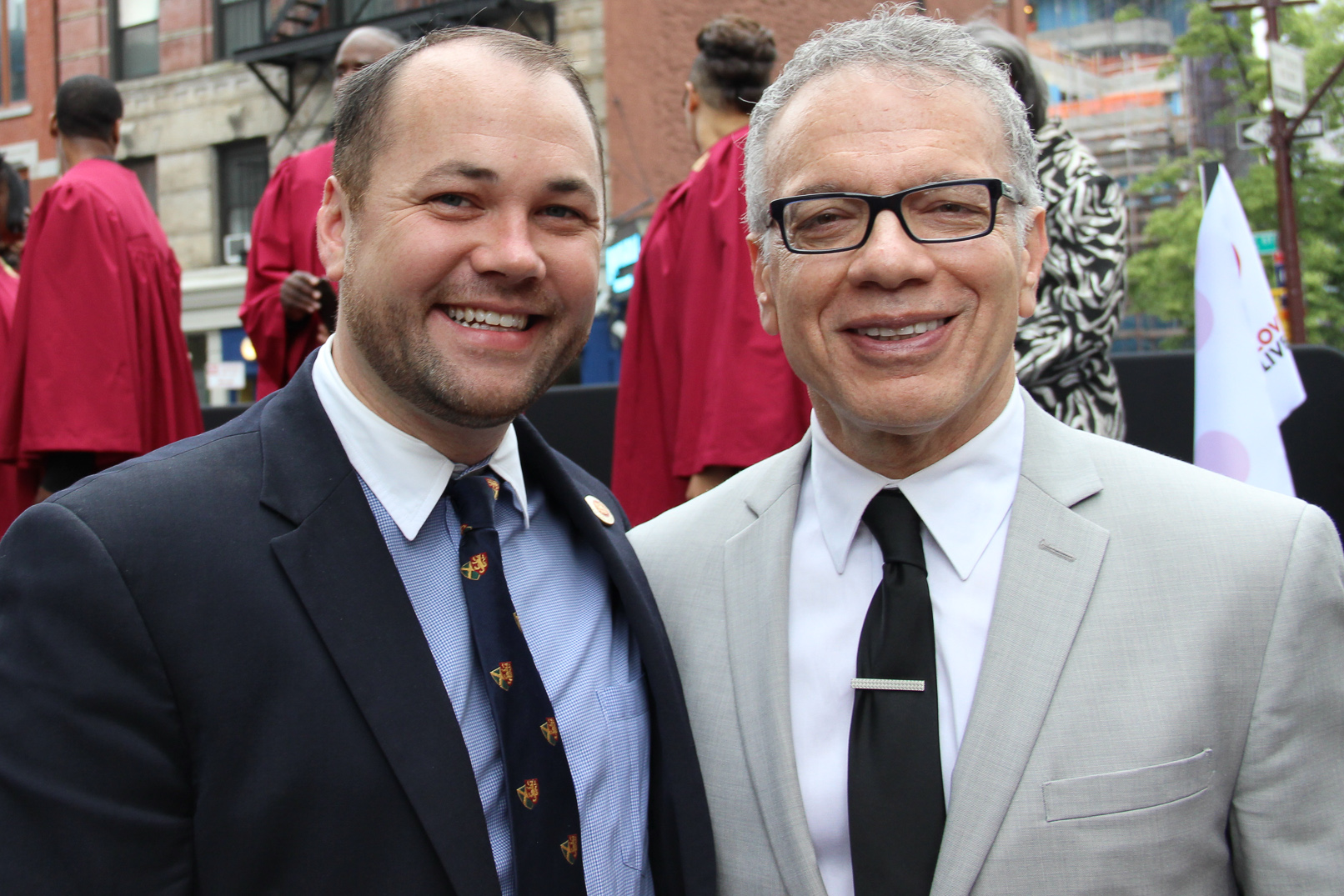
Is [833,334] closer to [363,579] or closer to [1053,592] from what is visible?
[1053,592]

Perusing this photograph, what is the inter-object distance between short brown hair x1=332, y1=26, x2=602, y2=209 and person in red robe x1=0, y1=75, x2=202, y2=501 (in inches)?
76.9

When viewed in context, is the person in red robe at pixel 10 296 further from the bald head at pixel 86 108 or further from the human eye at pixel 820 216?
the human eye at pixel 820 216

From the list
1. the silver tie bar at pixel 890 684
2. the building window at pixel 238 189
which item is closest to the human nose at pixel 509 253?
the silver tie bar at pixel 890 684

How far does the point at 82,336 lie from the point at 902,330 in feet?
9.01

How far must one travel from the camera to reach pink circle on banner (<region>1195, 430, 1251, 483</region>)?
9.80 feet

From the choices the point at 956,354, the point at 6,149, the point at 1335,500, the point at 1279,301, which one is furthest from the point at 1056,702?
the point at 1279,301

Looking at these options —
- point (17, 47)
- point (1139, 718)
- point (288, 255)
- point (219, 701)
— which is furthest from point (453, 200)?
point (17, 47)

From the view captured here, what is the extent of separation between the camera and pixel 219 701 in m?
1.30

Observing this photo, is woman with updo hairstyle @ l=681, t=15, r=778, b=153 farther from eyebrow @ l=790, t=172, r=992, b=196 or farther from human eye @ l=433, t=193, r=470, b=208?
human eye @ l=433, t=193, r=470, b=208

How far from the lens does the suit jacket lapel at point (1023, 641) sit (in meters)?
1.44

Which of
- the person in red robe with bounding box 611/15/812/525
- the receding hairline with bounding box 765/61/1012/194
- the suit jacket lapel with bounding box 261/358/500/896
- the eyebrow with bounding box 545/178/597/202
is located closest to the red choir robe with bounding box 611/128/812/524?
the person in red robe with bounding box 611/15/812/525

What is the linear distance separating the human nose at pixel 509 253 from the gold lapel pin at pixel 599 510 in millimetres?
442

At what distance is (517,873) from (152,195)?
16627 millimetres

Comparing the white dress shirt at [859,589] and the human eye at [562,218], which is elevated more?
the human eye at [562,218]
